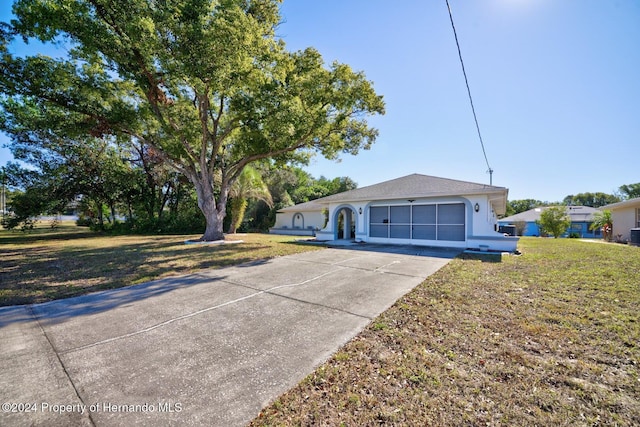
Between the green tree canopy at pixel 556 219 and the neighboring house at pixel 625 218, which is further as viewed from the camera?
the green tree canopy at pixel 556 219

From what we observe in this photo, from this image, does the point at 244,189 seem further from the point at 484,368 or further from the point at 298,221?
the point at 484,368

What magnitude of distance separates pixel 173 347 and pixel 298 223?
22421mm

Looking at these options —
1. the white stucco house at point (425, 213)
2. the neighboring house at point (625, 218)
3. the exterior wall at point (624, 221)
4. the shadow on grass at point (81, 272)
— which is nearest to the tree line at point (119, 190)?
the white stucco house at point (425, 213)

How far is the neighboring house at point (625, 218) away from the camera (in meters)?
16.8

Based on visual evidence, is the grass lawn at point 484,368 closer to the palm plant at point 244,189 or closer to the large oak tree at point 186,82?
the large oak tree at point 186,82

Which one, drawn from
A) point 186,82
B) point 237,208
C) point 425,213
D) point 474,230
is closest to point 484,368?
point 474,230

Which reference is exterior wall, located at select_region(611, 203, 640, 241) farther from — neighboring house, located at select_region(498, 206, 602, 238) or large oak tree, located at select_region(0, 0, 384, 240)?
large oak tree, located at select_region(0, 0, 384, 240)

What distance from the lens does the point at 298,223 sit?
25328 millimetres

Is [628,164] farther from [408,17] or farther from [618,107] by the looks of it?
[408,17]

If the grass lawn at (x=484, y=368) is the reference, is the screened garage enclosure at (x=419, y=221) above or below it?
above

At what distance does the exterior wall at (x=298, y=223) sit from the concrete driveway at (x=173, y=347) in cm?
1779

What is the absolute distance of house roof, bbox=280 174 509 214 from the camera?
36.4 feet

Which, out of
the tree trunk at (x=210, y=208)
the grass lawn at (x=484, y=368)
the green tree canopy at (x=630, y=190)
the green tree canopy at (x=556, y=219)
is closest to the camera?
the grass lawn at (x=484, y=368)

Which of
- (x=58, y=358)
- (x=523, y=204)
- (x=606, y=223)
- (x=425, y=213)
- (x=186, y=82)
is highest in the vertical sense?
(x=186, y=82)
